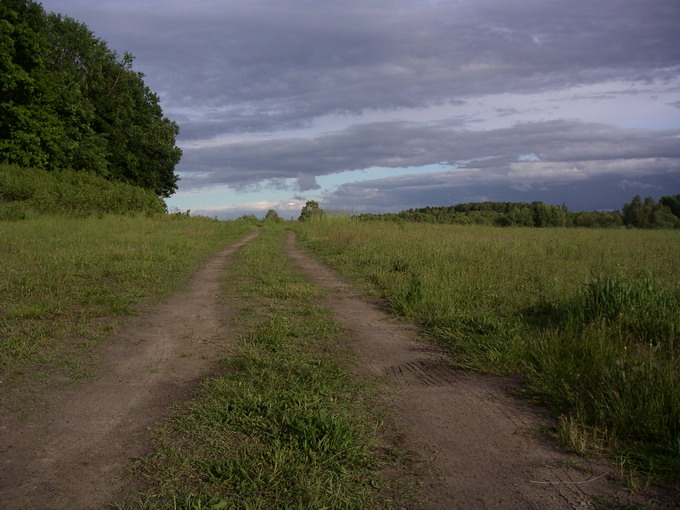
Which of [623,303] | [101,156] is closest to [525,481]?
[623,303]

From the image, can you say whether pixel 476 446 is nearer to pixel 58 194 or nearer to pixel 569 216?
pixel 58 194

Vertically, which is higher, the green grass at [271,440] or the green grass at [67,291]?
the green grass at [67,291]

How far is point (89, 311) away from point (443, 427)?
4.85 metres

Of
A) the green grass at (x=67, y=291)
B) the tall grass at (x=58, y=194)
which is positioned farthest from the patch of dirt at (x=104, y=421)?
the tall grass at (x=58, y=194)

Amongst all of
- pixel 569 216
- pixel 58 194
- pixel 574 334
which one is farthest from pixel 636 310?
pixel 569 216

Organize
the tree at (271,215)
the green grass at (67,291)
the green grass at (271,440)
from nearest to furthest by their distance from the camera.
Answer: the green grass at (271,440) → the green grass at (67,291) → the tree at (271,215)

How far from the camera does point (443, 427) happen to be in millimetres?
3080

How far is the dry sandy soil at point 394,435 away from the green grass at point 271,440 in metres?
0.18

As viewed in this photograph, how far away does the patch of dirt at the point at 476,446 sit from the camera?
92.4 inches

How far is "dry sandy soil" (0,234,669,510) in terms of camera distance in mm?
2336

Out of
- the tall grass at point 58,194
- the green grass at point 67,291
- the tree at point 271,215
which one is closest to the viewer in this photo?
the green grass at point 67,291

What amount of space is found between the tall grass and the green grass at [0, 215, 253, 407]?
698 cm

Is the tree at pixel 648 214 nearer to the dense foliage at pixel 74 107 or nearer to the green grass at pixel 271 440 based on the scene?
the dense foliage at pixel 74 107

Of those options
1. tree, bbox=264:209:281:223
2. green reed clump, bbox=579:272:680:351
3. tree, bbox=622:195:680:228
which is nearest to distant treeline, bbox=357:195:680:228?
tree, bbox=622:195:680:228
